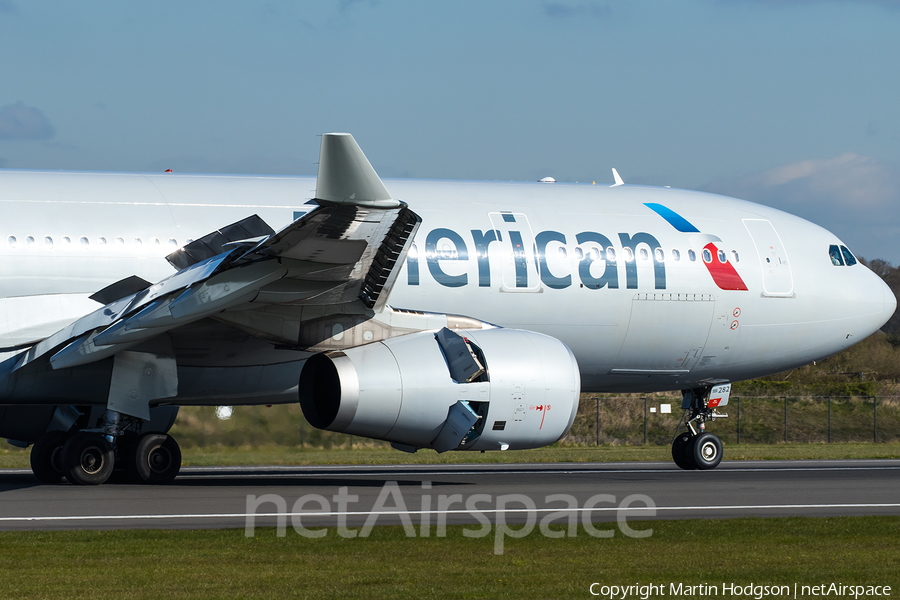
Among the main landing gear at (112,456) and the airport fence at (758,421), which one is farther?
the airport fence at (758,421)

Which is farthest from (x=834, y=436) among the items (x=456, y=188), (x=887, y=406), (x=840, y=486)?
(x=456, y=188)

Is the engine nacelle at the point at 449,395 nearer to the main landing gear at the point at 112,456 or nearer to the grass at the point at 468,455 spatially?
the main landing gear at the point at 112,456

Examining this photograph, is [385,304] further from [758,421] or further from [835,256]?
[758,421]

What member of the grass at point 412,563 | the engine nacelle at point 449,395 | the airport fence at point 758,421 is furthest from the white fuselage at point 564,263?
the airport fence at point 758,421

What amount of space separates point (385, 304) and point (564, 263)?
4009 millimetres

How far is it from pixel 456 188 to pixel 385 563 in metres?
9.87

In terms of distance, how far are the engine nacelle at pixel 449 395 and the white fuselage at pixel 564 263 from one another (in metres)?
2.63

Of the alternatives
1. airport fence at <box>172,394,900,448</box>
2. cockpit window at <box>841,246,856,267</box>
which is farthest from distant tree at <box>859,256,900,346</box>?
cockpit window at <box>841,246,856,267</box>

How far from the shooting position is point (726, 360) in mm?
19031

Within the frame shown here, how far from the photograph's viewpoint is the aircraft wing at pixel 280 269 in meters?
10.3

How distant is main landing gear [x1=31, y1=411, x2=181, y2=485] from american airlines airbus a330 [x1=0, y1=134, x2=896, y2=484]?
0.03m

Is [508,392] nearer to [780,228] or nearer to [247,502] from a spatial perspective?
[247,502]

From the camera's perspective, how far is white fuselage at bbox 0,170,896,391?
15297 millimetres

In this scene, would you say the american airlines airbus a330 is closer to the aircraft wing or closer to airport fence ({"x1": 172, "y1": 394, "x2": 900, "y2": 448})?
the aircraft wing
